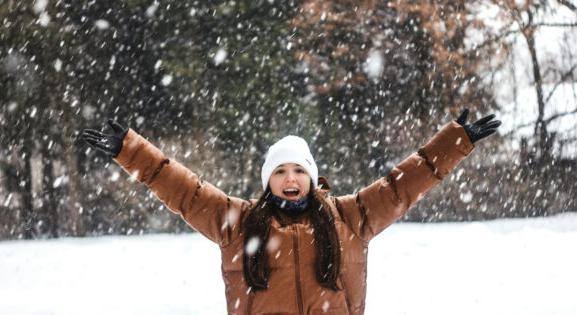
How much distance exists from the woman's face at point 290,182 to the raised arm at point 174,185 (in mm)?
172


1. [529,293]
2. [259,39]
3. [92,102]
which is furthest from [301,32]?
[529,293]

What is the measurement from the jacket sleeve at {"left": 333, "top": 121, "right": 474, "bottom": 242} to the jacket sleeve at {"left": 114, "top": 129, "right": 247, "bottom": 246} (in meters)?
0.50

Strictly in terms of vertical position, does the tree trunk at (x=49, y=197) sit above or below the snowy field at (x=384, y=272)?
below

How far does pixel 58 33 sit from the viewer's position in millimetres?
8820

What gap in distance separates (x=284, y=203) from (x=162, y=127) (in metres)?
6.68

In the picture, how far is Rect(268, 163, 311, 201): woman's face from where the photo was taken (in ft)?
8.55

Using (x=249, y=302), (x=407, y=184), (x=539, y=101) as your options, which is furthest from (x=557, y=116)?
(x=249, y=302)

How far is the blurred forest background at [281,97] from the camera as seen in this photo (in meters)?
8.89

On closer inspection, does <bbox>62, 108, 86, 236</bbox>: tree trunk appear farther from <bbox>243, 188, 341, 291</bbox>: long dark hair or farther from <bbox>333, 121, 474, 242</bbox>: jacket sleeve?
<bbox>333, 121, 474, 242</bbox>: jacket sleeve

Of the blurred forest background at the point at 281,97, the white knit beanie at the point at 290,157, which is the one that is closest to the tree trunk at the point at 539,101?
the blurred forest background at the point at 281,97

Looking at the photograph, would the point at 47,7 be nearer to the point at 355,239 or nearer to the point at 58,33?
the point at 58,33

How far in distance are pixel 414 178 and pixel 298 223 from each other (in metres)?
0.50

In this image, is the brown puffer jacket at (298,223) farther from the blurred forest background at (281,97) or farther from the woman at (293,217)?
the blurred forest background at (281,97)

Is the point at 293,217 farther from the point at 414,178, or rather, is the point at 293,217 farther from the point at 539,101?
the point at 539,101
